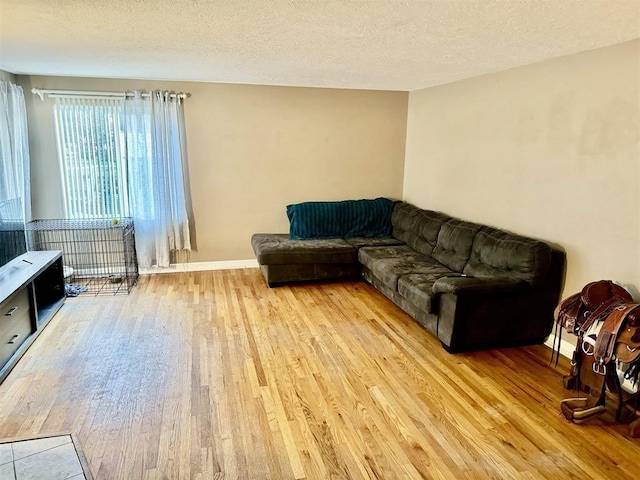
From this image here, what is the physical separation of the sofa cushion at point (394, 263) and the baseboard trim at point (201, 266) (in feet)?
4.90

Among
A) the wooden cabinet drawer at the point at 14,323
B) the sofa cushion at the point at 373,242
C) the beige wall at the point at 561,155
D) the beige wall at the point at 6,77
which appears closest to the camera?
the beige wall at the point at 561,155

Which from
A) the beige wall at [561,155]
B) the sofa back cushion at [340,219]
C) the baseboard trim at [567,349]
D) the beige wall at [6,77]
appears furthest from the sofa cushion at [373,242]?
the beige wall at [6,77]

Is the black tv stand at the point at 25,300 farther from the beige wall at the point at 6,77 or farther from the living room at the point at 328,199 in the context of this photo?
the beige wall at the point at 6,77

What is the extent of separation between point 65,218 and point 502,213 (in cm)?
441

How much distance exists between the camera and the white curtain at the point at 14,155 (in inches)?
150

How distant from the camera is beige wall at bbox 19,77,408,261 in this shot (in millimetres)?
4918

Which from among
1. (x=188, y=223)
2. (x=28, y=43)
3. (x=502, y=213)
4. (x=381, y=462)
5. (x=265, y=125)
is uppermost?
(x=28, y=43)

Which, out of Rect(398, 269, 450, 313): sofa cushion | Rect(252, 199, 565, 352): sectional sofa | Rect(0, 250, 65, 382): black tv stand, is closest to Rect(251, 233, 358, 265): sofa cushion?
Rect(252, 199, 565, 352): sectional sofa

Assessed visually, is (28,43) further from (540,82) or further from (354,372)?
(540,82)

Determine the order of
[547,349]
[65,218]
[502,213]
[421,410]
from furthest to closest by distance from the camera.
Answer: [65,218]
[502,213]
[547,349]
[421,410]

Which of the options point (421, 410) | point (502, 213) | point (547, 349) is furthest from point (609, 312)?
point (502, 213)

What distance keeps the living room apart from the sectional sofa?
146mm

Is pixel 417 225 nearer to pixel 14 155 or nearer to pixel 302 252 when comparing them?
pixel 302 252

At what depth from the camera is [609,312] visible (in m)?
2.51
